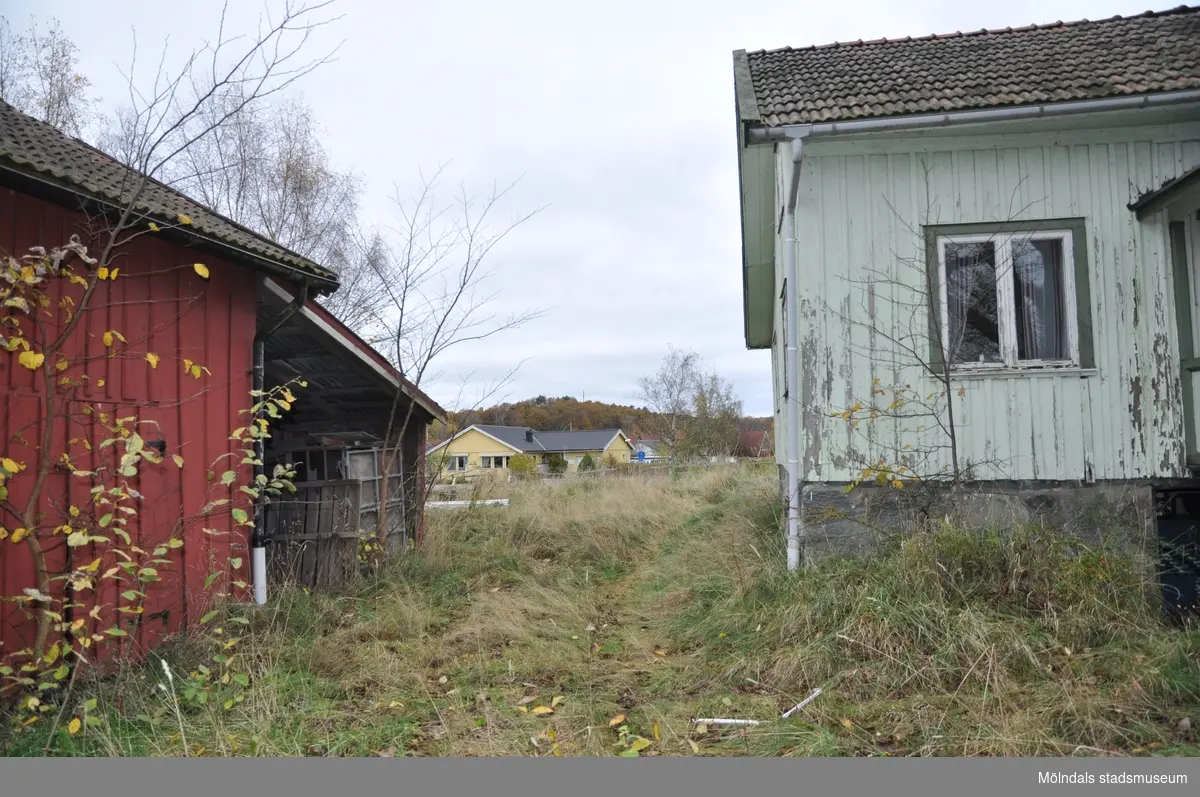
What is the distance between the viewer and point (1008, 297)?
625 cm

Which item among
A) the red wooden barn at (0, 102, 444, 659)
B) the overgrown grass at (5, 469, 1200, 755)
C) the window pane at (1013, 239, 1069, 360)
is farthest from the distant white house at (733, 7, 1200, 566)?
the red wooden barn at (0, 102, 444, 659)

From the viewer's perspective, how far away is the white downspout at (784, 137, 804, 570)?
628 cm

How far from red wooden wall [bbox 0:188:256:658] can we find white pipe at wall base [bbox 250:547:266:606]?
0.38 feet

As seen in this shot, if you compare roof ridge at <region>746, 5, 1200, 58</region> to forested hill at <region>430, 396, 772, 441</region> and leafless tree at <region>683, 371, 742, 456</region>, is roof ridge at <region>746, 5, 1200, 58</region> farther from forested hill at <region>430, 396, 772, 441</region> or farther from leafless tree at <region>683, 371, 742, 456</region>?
forested hill at <region>430, 396, 772, 441</region>

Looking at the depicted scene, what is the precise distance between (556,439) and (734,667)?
64975 mm

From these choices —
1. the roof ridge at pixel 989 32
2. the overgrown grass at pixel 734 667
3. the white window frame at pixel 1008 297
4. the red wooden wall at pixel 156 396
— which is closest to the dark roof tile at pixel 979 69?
the roof ridge at pixel 989 32

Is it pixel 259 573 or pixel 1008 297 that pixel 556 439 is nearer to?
pixel 259 573

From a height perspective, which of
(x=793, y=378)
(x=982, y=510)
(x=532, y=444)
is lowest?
(x=982, y=510)

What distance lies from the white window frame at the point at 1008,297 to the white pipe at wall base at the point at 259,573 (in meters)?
6.14

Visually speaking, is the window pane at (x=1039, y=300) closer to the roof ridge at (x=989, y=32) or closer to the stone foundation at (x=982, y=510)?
the stone foundation at (x=982, y=510)

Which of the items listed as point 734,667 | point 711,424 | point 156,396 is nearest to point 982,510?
point 734,667

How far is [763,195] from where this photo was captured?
9852mm

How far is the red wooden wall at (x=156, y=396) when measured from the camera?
4371 millimetres

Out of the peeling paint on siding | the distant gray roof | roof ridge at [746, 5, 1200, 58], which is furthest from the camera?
the distant gray roof
